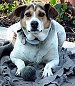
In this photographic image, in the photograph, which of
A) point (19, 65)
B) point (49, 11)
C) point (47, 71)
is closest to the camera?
point (47, 71)

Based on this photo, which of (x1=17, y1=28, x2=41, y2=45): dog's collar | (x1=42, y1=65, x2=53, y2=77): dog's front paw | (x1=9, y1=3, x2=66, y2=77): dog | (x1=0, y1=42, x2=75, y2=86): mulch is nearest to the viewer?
(x1=0, y1=42, x2=75, y2=86): mulch

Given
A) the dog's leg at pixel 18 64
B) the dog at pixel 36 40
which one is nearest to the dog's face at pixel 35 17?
the dog at pixel 36 40

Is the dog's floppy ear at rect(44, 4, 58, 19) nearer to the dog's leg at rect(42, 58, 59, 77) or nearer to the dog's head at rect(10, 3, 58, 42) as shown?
the dog's head at rect(10, 3, 58, 42)

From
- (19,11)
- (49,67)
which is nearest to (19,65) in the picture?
(49,67)

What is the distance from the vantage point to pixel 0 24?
688cm

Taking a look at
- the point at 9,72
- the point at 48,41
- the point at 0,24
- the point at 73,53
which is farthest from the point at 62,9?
the point at 9,72

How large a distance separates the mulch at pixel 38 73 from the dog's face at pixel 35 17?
1.47 feet

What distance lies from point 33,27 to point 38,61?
465mm

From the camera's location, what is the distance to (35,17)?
439 cm

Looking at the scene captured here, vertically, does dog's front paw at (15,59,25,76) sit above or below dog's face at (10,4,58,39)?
below

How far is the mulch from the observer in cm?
408

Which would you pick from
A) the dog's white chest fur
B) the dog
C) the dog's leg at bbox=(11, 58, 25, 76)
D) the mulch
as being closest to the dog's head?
the dog

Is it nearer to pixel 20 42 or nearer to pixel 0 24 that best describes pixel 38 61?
pixel 20 42

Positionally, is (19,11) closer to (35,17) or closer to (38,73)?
(35,17)
